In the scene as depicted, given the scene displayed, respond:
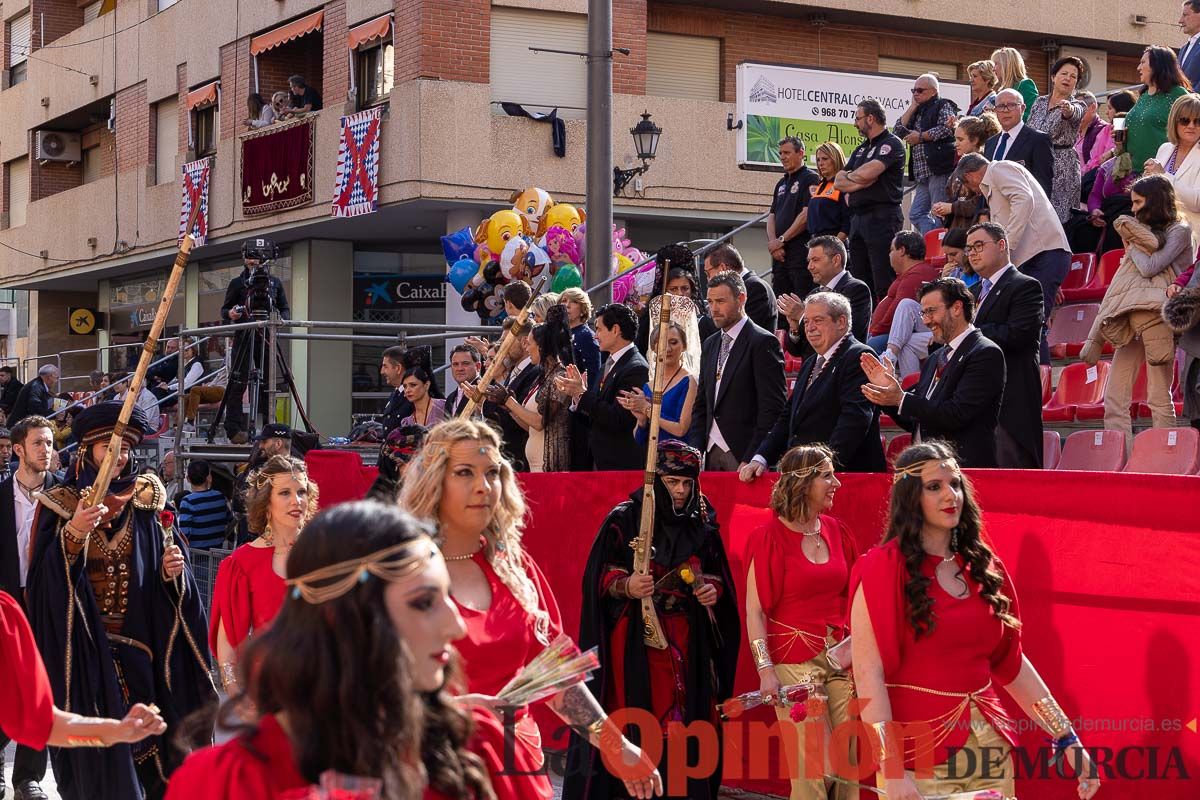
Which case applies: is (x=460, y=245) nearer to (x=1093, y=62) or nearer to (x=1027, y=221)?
(x=1027, y=221)

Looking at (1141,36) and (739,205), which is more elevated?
(1141,36)

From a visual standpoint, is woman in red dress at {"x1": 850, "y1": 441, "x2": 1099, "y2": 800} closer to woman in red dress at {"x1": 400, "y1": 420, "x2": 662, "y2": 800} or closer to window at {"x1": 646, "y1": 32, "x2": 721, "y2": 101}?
woman in red dress at {"x1": 400, "y1": 420, "x2": 662, "y2": 800}

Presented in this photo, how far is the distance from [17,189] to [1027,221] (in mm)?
30354

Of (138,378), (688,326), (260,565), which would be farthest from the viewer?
(688,326)

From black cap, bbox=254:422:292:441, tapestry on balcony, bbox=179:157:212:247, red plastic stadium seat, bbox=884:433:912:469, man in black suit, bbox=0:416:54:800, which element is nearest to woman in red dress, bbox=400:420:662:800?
man in black suit, bbox=0:416:54:800

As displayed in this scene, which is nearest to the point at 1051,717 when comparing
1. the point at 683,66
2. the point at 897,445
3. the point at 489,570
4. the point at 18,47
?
the point at 489,570

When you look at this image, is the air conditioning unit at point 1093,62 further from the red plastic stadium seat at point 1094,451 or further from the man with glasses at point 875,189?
the red plastic stadium seat at point 1094,451

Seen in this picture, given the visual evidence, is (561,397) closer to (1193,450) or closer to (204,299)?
(1193,450)

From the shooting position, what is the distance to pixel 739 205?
24344mm

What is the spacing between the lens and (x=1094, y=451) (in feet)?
29.8

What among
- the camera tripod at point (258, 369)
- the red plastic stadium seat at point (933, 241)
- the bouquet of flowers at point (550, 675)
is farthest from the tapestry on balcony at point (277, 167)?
the bouquet of flowers at point (550, 675)

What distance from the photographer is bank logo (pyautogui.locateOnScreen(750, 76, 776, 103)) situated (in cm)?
1838

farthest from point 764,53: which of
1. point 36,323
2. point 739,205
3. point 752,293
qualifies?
point 36,323

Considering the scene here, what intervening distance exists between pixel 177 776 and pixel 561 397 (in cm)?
662
